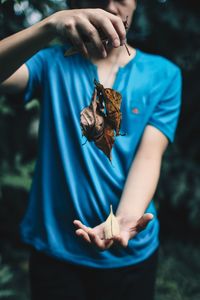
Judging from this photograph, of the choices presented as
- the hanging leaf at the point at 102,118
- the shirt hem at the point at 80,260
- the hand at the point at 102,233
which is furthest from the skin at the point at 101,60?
the shirt hem at the point at 80,260

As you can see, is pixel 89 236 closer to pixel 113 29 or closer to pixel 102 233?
pixel 102 233

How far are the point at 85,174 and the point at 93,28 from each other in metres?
0.69

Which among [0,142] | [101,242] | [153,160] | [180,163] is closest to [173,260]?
[180,163]

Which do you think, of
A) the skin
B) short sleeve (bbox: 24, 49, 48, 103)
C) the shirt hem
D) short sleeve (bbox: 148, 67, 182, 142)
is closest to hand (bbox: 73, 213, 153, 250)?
the skin

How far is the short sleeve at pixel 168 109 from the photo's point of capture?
5.52 feet

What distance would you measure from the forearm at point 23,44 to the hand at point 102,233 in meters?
0.51

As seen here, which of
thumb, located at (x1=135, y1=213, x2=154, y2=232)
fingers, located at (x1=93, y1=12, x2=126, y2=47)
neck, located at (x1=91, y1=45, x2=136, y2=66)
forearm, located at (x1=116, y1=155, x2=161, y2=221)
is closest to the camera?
fingers, located at (x1=93, y1=12, x2=126, y2=47)

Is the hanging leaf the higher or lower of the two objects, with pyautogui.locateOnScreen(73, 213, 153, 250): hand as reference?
higher

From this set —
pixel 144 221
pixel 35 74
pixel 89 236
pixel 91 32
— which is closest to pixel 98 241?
pixel 89 236

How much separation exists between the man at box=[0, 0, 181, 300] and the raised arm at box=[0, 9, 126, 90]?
334 mm

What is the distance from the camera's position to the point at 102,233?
1295 mm

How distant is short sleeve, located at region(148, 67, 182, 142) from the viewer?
5.52 feet

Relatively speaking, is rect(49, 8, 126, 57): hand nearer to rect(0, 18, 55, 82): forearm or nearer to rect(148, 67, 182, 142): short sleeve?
rect(0, 18, 55, 82): forearm

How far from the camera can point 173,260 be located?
3.54 metres
